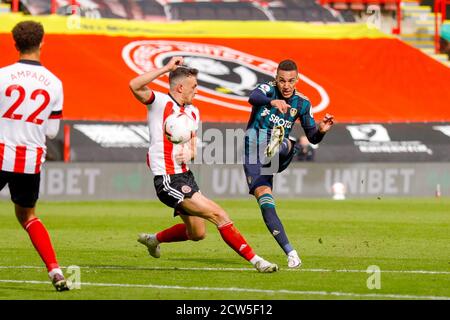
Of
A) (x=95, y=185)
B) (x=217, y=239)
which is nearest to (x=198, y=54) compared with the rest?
(x=95, y=185)

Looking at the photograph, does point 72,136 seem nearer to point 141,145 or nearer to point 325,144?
point 141,145

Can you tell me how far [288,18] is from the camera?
3800cm

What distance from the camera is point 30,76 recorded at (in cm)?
1072

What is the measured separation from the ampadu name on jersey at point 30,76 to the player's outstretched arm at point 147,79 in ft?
3.98

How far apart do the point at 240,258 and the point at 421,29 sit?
91.2ft

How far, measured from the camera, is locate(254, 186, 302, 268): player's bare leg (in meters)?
13.2

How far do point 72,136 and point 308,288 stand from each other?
59.1 ft

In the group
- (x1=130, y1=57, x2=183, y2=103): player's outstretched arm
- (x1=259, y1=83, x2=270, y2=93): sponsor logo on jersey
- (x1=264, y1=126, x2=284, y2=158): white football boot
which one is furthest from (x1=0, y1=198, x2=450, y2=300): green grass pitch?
(x1=259, y1=83, x2=270, y2=93): sponsor logo on jersey

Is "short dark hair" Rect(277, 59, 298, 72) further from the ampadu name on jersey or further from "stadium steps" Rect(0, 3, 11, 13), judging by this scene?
"stadium steps" Rect(0, 3, 11, 13)

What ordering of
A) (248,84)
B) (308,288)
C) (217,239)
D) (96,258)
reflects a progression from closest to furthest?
1. (308,288)
2. (96,258)
3. (217,239)
4. (248,84)

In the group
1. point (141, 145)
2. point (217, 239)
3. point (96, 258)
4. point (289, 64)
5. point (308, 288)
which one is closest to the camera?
point (308, 288)

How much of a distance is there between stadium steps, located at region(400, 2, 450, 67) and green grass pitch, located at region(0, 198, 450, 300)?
16000 mm

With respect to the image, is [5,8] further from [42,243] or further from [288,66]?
[42,243]

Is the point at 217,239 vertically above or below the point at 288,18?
below
